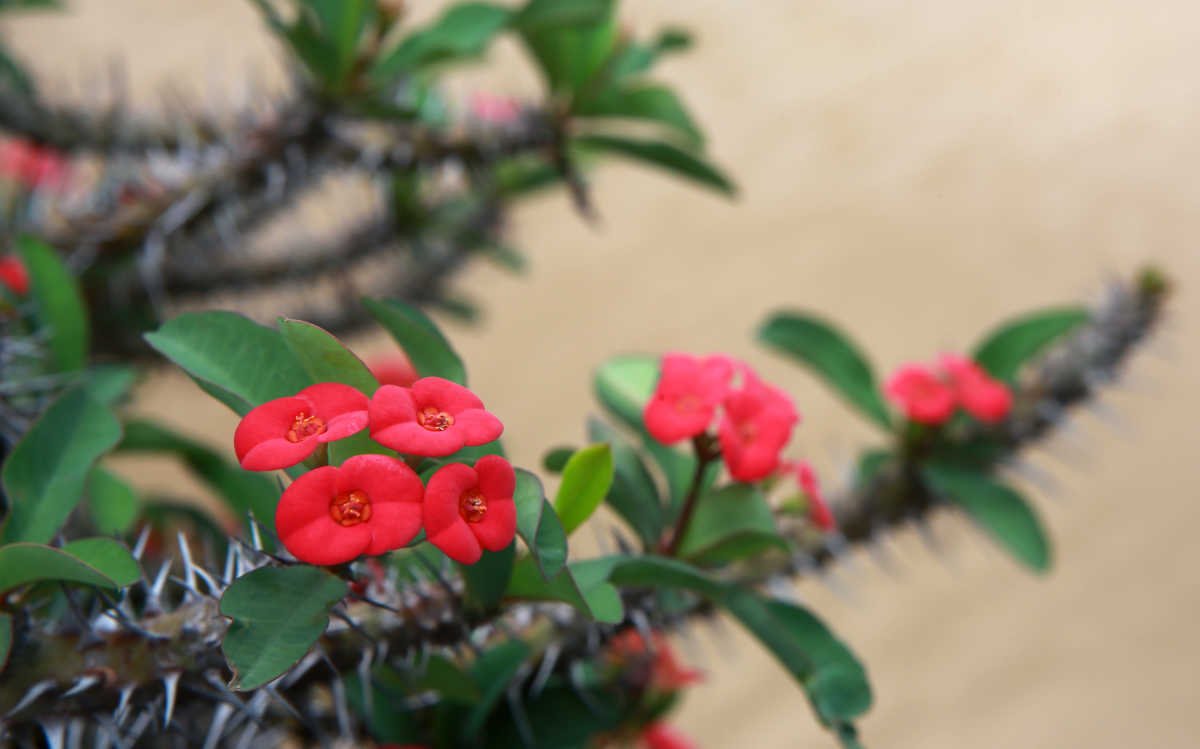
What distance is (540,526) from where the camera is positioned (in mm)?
303

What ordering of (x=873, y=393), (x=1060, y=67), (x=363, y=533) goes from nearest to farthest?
(x=363, y=533) < (x=873, y=393) < (x=1060, y=67)

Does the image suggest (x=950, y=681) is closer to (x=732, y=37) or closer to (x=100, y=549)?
(x=732, y=37)

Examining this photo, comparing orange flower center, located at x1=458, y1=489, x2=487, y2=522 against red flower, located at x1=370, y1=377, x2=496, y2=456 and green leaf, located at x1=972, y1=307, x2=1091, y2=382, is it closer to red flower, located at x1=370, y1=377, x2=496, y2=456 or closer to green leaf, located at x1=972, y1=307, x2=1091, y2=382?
red flower, located at x1=370, y1=377, x2=496, y2=456

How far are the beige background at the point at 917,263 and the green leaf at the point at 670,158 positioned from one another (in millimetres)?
896

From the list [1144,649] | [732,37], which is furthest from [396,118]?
[1144,649]

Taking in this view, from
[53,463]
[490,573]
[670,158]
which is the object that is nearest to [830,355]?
[670,158]

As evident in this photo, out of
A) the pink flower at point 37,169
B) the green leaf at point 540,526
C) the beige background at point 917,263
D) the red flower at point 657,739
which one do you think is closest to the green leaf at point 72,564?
the green leaf at point 540,526

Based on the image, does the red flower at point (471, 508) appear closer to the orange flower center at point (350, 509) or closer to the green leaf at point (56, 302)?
the orange flower center at point (350, 509)

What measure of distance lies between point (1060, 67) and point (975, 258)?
0.38 m

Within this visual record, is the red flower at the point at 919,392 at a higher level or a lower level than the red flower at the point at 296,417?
lower

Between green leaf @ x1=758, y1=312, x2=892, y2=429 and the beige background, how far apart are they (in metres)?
0.82

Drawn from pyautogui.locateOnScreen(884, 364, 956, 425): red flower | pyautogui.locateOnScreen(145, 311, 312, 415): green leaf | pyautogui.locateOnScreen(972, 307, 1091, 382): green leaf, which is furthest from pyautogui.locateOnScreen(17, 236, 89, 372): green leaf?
pyautogui.locateOnScreen(972, 307, 1091, 382): green leaf

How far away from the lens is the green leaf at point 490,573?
13.3 inches

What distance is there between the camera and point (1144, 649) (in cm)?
144
